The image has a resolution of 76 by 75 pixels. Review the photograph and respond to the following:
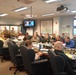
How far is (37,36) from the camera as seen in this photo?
27.7 ft

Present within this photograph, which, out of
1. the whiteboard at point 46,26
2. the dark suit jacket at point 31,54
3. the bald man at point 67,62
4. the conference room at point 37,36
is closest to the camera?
the bald man at point 67,62

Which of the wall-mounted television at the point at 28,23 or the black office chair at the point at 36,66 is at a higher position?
the wall-mounted television at the point at 28,23

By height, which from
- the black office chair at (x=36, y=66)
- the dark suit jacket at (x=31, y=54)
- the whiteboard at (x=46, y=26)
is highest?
the whiteboard at (x=46, y=26)

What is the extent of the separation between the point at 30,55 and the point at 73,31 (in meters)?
8.20

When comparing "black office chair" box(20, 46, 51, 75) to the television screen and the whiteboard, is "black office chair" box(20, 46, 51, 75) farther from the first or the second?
the television screen

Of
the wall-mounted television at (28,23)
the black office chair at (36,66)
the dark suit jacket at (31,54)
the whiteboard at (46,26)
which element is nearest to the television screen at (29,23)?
the wall-mounted television at (28,23)

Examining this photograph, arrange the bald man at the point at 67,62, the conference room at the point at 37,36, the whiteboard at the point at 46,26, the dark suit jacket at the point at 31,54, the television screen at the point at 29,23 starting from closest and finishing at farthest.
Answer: the bald man at the point at 67,62 → the dark suit jacket at the point at 31,54 → the conference room at the point at 37,36 → the whiteboard at the point at 46,26 → the television screen at the point at 29,23

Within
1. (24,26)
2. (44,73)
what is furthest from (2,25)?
(44,73)

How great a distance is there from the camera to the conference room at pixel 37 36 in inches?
131

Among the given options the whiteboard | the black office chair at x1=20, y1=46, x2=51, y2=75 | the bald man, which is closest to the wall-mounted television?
the whiteboard

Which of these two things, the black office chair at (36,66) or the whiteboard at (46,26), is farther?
the whiteboard at (46,26)

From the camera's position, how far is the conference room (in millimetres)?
3320

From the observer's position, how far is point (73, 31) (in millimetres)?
10789

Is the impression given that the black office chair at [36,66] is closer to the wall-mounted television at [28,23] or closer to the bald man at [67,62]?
the bald man at [67,62]
